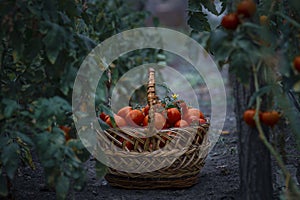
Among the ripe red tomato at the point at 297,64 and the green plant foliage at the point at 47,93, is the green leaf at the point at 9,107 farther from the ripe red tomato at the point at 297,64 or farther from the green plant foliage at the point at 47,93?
the ripe red tomato at the point at 297,64

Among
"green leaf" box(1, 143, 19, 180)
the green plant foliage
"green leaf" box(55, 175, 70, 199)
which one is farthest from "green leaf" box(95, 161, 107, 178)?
"green leaf" box(1, 143, 19, 180)

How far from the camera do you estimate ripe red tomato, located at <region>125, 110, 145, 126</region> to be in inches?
101

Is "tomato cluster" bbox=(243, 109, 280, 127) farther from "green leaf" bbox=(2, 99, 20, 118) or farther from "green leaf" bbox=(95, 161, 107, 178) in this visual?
"green leaf" bbox=(2, 99, 20, 118)

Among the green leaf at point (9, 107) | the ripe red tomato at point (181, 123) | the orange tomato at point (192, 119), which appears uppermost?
the orange tomato at point (192, 119)

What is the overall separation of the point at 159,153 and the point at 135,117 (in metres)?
0.24

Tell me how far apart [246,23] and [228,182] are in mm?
1176

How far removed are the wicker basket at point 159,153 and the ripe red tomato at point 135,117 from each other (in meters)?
0.10

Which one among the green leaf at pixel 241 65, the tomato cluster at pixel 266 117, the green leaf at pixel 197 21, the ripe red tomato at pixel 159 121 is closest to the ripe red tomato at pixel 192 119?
the ripe red tomato at pixel 159 121

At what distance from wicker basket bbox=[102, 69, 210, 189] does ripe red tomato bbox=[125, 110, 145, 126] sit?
10cm

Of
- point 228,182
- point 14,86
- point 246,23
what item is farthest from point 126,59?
point 246,23

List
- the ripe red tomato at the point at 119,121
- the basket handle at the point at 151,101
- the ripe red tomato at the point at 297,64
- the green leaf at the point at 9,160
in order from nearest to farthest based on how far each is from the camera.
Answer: the ripe red tomato at the point at 297,64 < the green leaf at the point at 9,160 < the basket handle at the point at 151,101 < the ripe red tomato at the point at 119,121

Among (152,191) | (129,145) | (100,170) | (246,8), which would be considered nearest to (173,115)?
(129,145)

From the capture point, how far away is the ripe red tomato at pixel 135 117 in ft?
8.45

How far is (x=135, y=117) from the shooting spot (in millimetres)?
2574
